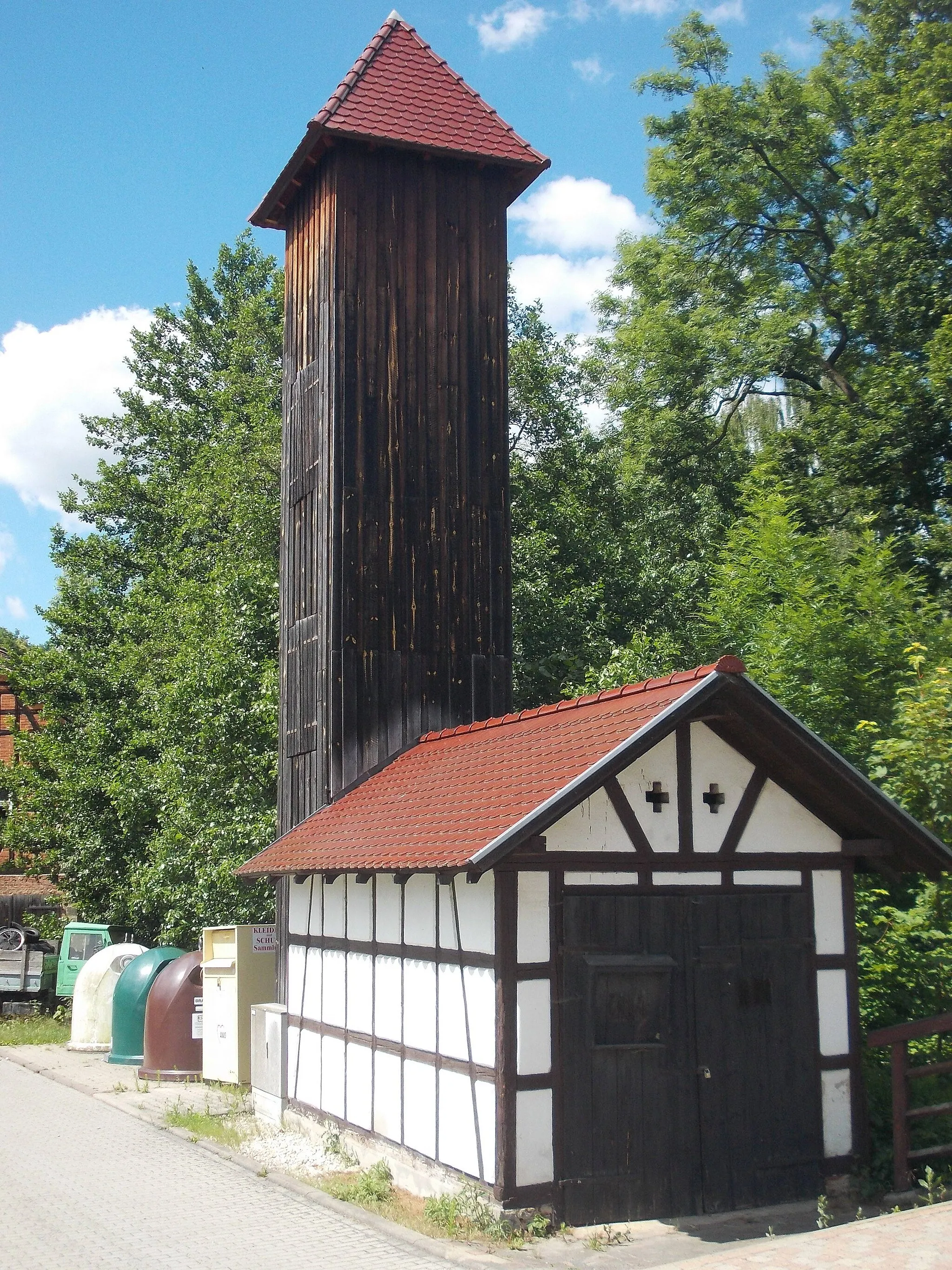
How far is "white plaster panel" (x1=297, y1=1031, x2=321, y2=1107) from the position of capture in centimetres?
1190

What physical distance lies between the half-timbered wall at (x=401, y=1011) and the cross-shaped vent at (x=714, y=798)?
6.16 feet

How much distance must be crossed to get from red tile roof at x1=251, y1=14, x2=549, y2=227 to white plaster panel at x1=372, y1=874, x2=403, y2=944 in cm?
905

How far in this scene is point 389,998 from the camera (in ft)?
34.3

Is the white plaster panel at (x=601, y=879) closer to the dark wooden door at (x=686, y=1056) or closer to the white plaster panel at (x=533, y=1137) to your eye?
the dark wooden door at (x=686, y=1056)

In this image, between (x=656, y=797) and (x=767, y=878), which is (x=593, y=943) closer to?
(x=656, y=797)

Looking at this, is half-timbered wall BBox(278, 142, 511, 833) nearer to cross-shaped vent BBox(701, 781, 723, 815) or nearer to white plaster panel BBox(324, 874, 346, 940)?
white plaster panel BBox(324, 874, 346, 940)

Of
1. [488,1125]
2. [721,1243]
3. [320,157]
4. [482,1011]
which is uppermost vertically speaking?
[320,157]

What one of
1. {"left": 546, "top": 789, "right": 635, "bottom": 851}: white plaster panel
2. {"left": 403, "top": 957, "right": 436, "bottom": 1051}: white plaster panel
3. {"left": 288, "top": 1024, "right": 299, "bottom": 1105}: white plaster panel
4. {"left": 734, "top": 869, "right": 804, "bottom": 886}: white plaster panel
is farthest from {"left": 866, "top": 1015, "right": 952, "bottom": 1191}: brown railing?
{"left": 288, "top": 1024, "right": 299, "bottom": 1105}: white plaster panel

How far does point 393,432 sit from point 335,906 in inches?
230

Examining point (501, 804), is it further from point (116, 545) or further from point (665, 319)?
point (116, 545)

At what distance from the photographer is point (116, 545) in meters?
31.5

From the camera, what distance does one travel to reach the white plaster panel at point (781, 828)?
9.76 meters

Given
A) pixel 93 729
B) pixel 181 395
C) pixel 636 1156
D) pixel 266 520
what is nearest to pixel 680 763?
pixel 636 1156

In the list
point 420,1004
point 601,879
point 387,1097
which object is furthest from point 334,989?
point 601,879
